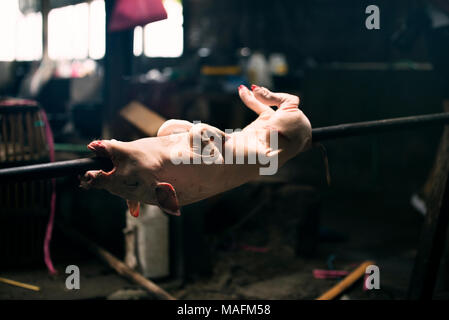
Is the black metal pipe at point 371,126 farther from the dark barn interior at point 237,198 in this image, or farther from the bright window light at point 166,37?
the bright window light at point 166,37

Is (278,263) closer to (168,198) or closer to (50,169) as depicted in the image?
(168,198)

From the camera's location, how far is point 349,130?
1.94 meters

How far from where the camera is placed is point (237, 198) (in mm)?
4496

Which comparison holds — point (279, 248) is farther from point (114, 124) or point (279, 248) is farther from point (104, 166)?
point (104, 166)

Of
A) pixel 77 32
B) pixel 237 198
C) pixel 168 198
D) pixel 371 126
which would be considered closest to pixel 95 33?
pixel 77 32

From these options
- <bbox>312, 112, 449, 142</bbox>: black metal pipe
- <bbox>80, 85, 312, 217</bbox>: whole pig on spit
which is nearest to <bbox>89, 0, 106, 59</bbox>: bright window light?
<bbox>312, 112, 449, 142</bbox>: black metal pipe

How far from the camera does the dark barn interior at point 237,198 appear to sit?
3.27 metres

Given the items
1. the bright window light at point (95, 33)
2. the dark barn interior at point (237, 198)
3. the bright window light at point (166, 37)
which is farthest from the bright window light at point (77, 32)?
the dark barn interior at point (237, 198)

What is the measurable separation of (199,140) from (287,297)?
2131mm

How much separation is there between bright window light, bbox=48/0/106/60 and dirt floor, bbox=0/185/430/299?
6.58 meters

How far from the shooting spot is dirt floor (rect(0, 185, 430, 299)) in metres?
3.19

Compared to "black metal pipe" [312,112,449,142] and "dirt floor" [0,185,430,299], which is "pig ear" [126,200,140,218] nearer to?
"black metal pipe" [312,112,449,142]

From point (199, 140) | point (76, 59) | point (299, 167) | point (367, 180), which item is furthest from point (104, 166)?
point (76, 59)

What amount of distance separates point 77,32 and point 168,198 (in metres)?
10.1
